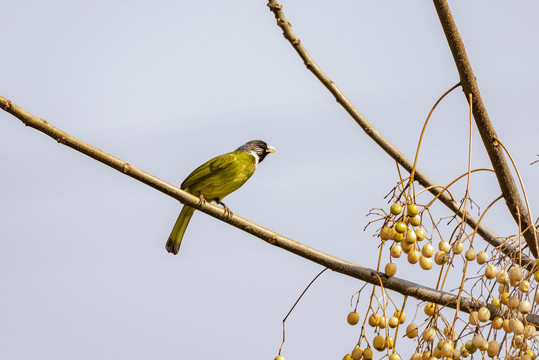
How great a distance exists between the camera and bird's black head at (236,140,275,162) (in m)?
6.23

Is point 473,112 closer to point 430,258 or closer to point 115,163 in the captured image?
point 430,258

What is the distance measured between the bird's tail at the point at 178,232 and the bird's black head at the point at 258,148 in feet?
3.91

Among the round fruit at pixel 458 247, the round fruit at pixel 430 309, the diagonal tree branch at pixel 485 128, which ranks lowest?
the round fruit at pixel 430 309

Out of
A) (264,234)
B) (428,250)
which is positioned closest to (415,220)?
(428,250)

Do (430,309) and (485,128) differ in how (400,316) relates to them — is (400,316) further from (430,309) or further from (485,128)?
(485,128)

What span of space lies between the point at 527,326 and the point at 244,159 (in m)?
3.25

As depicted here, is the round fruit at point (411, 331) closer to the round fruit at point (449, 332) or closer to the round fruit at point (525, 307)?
the round fruit at point (449, 332)

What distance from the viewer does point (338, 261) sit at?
2.78 meters

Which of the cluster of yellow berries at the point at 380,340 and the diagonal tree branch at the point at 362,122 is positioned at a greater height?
the diagonal tree branch at the point at 362,122

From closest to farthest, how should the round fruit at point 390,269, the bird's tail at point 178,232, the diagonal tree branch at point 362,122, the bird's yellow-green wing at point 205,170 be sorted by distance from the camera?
the round fruit at point 390,269 < the diagonal tree branch at point 362,122 < the bird's yellow-green wing at point 205,170 < the bird's tail at point 178,232

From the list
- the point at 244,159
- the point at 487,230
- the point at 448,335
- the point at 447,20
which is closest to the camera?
the point at 448,335

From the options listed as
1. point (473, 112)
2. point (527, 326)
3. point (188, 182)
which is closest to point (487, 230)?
point (473, 112)

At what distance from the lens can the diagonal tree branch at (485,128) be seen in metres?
2.55

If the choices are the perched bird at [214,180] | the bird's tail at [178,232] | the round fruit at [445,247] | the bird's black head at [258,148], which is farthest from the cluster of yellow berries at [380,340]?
the bird's black head at [258,148]
